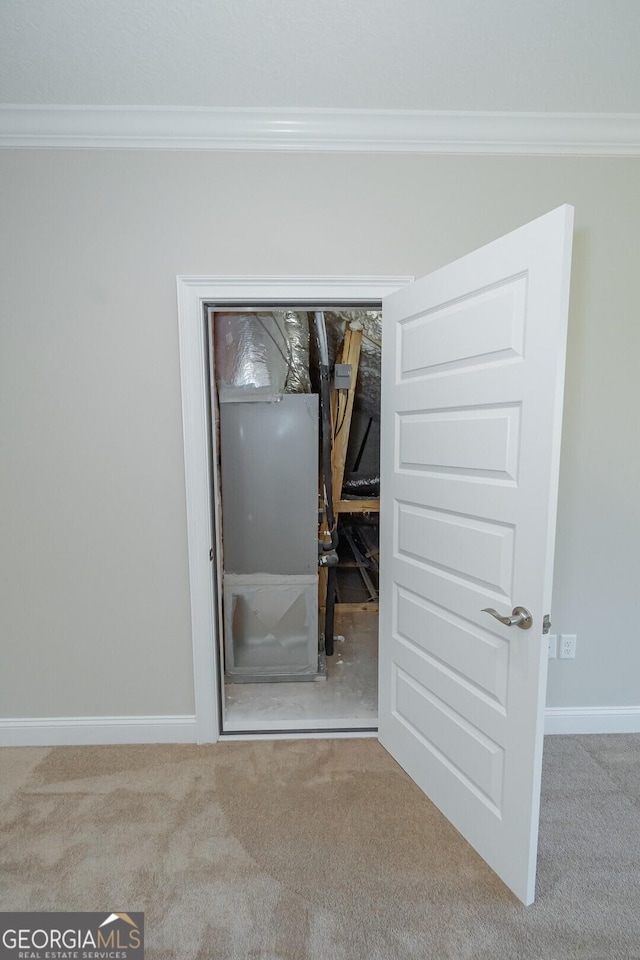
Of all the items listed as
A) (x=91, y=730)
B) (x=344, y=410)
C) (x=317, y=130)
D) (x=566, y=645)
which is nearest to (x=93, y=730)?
(x=91, y=730)

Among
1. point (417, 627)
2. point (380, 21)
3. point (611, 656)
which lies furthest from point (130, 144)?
point (611, 656)

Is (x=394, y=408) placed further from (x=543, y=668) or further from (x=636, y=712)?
(x=636, y=712)

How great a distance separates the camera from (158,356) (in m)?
1.70

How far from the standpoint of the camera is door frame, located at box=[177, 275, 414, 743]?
166cm

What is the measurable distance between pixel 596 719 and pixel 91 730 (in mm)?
2282

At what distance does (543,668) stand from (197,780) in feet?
4.60

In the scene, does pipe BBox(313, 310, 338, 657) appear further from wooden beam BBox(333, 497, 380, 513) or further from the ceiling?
the ceiling

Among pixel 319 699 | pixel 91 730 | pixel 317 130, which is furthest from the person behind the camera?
pixel 319 699

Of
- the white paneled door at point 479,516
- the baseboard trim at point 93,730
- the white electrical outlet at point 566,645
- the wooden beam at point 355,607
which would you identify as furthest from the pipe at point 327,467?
the white electrical outlet at point 566,645

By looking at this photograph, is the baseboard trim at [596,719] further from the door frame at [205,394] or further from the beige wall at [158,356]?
the door frame at [205,394]

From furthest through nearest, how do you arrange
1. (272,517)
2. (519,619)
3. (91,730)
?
1. (272,517)
2. (91,730)
3. (519,619)

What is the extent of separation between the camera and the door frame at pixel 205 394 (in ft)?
5.43

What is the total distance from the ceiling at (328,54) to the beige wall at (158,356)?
0.19 metres

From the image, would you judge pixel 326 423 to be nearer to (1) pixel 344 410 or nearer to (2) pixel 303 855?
(1) pixel 344 410
